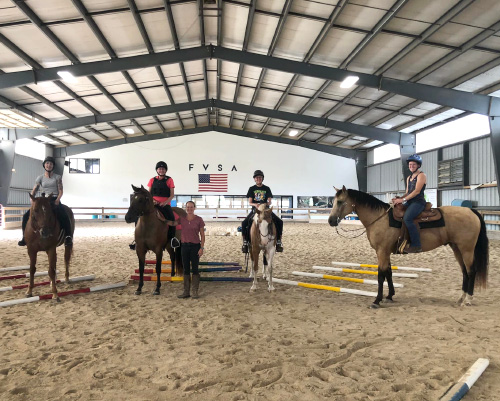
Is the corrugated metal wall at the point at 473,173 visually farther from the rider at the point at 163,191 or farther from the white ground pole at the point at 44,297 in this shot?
the white ground pole at the point at 44,297

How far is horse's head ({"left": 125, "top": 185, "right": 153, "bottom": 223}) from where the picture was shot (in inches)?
192

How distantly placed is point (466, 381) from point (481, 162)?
16.4 meters

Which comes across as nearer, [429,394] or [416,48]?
[429,394]

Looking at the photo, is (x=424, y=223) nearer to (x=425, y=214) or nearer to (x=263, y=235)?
(x=425, y=214)

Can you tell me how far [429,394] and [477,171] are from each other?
16715 mm

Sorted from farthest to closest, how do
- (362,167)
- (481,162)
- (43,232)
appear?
(362,167) → (481,162) → (43,232)

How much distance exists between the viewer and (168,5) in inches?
388

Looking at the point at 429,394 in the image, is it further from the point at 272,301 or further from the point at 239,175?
the point at 239,175

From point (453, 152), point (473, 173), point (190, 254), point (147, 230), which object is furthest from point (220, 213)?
point (190, 254)

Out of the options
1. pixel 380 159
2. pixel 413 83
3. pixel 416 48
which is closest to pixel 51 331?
pixel 416 48

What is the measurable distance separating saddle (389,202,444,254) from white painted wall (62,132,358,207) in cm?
2051

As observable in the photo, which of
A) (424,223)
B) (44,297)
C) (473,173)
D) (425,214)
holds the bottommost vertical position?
(44,297)

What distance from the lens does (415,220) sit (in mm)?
4660

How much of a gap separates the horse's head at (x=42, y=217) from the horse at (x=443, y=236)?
4.03 meters
